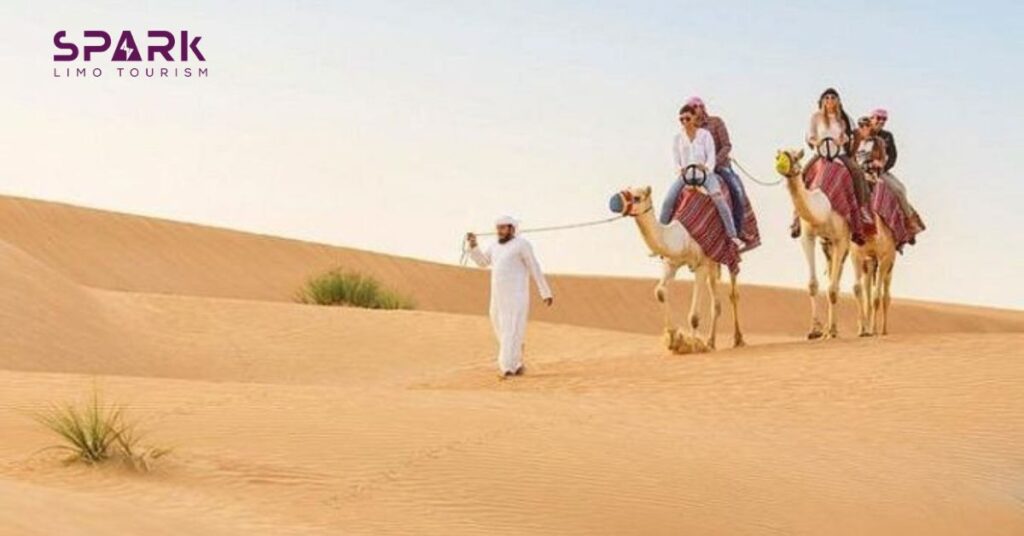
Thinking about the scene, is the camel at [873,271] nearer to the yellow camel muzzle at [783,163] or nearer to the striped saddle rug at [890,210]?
the striped saddle rug at [890,210]

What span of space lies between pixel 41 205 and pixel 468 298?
12.7 m

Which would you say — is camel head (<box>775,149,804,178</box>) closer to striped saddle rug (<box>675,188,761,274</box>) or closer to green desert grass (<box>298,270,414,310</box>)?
striped saddle rug (<box>675,188,761,274</box>)

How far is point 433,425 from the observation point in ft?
60.5

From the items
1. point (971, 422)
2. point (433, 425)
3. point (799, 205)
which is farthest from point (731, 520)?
point (799, 205)

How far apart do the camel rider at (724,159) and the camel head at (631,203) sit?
4.22ft

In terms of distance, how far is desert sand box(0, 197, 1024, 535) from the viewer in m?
15.5

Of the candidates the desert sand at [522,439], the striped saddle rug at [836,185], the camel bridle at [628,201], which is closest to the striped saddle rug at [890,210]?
the striped saddle rug at [836,185]

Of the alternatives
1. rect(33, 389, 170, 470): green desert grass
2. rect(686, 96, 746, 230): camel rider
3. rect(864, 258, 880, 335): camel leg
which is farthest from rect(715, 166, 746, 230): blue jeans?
rect(33, 389, 170, 470): green desert grass

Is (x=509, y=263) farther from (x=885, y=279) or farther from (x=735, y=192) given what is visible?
(x=885, y=279)

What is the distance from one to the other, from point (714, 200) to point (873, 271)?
180 inches

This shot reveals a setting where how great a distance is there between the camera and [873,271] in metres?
29.1

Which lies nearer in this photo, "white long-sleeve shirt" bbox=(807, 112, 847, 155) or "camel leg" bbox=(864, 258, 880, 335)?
"white long-sleeve shirt" bbox=(807, 112, 847, 155)

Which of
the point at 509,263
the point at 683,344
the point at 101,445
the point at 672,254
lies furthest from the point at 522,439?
the point at 683,344

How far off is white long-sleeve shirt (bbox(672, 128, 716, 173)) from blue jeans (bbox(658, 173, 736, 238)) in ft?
0.56
